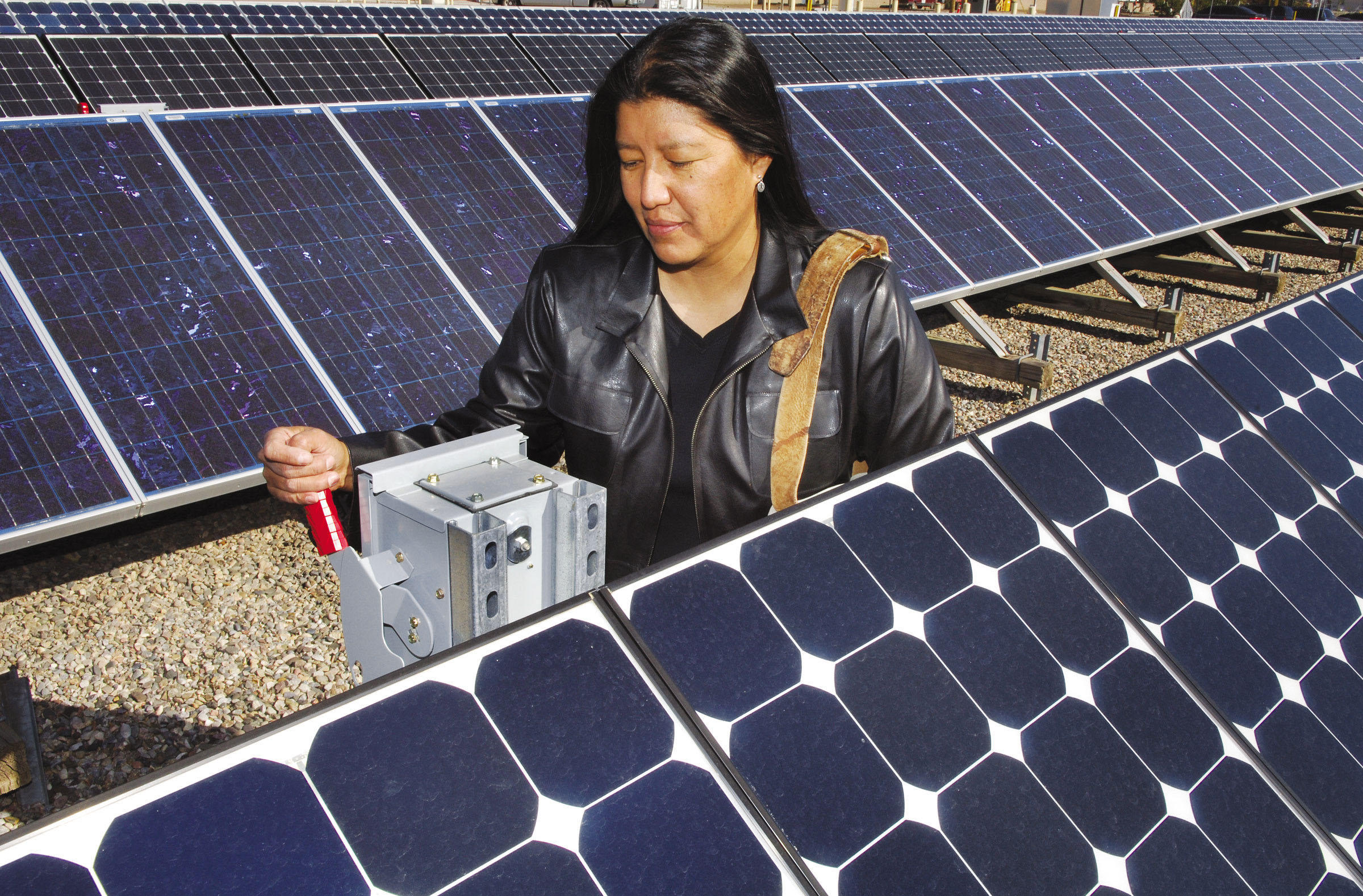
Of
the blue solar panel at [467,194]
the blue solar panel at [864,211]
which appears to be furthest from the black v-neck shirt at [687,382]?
the blue solar panel at [864,211]

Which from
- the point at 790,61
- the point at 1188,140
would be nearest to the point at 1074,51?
the point at 1188,140

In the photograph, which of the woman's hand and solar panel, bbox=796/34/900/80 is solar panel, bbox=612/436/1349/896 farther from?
solar panel, bbox=796/34/900/80

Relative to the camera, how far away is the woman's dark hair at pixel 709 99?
2227 mm

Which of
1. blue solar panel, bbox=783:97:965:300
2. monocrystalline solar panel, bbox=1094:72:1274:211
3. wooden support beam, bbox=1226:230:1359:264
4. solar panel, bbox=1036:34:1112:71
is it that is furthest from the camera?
solar panel, bbox=1036:34:1112:71

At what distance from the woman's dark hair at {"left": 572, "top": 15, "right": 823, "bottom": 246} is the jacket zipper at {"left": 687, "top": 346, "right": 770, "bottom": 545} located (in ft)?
1.27

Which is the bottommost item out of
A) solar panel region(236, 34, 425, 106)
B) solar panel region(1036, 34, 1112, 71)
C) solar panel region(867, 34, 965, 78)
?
solar panel region(1036, 34, 1112, 71)

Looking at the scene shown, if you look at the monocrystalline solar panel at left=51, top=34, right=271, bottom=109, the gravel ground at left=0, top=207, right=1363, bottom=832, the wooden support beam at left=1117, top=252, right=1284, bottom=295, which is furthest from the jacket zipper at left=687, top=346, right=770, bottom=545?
the wooden support beam at left=1117, top=252, right=1284, bottom=295

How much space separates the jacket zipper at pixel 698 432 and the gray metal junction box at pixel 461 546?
0.73m

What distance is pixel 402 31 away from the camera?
26.4 feet

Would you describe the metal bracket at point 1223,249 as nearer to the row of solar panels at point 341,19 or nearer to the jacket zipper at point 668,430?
the row of solar panels at point 341,19

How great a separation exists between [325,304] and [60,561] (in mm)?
2031

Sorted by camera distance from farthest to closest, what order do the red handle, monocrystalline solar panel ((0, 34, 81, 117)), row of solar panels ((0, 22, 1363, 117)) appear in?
row of solar panels ((0, 22, 1363, 117)), monocrystalline solar panel ((0, 34, 81, 117)), the red handle

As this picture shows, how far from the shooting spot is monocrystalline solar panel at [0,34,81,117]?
546 cm

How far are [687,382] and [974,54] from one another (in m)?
12.0
